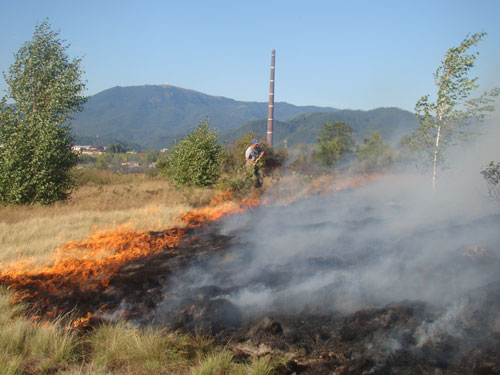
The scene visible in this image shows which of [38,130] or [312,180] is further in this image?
[312,180]

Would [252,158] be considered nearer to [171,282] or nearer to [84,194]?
[84,194]

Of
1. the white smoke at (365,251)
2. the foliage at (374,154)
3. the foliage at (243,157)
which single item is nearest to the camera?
the white smoke at (365,251)

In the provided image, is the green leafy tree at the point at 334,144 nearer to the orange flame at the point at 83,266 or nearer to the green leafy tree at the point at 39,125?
the green leafy tree at the point at 39,125

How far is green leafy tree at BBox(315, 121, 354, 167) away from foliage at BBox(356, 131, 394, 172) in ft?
2.81

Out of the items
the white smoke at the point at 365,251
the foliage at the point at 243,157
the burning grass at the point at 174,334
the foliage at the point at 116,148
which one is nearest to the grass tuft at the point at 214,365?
the burning grass at the point at 174,334

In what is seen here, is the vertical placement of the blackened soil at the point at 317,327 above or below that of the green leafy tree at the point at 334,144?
below

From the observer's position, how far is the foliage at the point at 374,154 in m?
21.5

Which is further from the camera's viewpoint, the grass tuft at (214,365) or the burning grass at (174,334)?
the burning grass at (174,334)

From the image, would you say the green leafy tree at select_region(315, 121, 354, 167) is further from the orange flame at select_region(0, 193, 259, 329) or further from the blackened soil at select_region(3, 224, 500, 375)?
the blackened soil at select_region(3, 224, 500, 375)

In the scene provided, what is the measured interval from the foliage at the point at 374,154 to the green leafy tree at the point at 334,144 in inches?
33.7

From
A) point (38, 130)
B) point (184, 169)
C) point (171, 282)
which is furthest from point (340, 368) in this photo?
point (184, 169)

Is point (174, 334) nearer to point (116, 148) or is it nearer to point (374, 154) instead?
point (374, 154)

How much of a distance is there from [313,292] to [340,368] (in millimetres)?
1468

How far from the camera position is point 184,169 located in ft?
51.5
